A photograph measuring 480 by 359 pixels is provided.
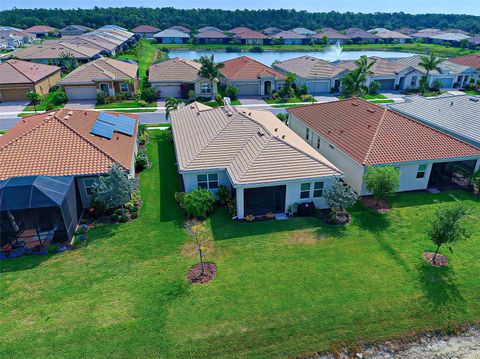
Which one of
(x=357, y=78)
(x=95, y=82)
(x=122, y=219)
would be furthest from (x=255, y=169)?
(x=95, y=82)

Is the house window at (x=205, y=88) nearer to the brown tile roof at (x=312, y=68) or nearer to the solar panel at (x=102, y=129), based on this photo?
the brown tile roof at (x=312, y=68)

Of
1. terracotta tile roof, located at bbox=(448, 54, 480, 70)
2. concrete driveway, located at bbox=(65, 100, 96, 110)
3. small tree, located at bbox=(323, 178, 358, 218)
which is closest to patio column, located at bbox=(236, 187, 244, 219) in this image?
small tree, located at bbox=(323, 178, 358, 218)

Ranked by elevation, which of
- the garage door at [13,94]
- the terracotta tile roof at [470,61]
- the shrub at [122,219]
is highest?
the terracotta tile roof at [470,61]

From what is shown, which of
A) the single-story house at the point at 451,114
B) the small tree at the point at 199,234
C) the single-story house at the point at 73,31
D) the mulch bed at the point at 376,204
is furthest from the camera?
the single-story house at the point at 73,31

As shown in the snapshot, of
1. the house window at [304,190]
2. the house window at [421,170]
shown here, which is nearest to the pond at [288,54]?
the house window at [421,170]

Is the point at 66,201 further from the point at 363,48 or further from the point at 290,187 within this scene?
the point at 363,48

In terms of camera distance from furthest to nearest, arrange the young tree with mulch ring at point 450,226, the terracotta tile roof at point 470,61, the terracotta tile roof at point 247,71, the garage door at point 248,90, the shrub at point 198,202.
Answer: the terracotta tile roof at point 470,61, the garage door at point 248,90, the terracotta tile roof at point 247,71, the shrub at point 198,202, the young tree with mulch ring at point 450,226

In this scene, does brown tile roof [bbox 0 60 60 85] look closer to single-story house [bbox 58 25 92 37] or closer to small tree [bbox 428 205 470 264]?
small tree [bbox 428 205 470 264]

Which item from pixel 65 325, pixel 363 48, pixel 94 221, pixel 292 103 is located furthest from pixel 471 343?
pixel 363 48
